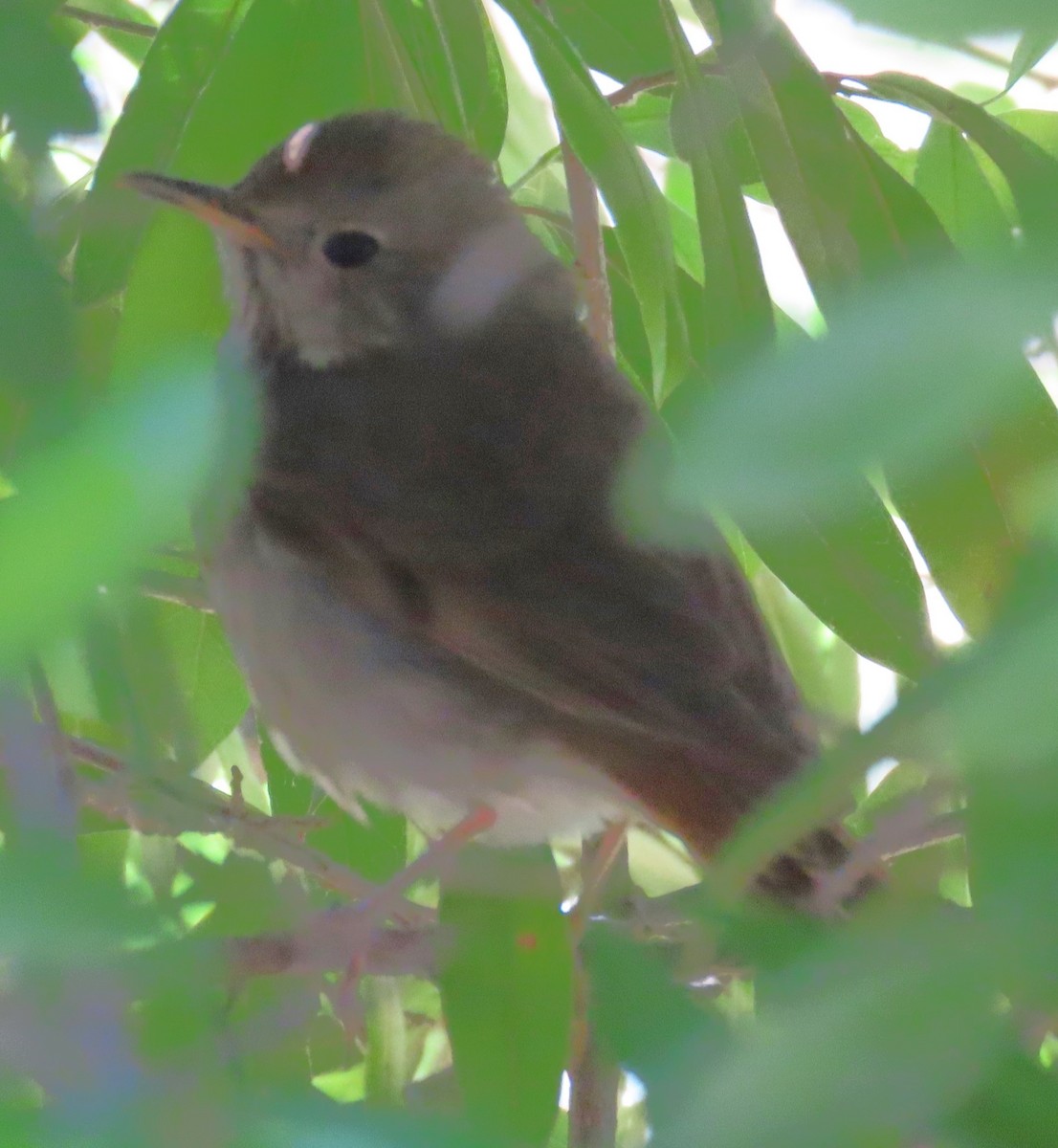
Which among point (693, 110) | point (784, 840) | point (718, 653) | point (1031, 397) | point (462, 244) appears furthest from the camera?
point (462, 244)

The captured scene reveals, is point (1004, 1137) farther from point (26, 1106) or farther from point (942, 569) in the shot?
point (942, 569)

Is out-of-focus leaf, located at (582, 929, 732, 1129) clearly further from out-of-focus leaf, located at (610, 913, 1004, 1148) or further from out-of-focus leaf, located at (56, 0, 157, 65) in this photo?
out-of-focus leaf, located at (56, 0, 157, 65)

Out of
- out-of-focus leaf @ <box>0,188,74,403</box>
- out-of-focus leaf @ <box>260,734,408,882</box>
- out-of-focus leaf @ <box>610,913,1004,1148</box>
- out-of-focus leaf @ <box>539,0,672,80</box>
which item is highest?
out-of-focus leaf @ <box>0,188,74,403</box>

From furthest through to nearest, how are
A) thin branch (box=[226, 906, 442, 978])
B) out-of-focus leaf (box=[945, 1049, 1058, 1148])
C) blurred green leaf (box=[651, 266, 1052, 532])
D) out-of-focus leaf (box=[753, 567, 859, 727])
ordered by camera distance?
out-of-focus leaf (box=[753, 567, 859, 727]) → thin branch (box=[226, 906, 442, 978]) → out-of-focus leaf (box=[945, 1049, 1058, 1148]) → blurred green leaf (box=[651, 266, 1052, 532])

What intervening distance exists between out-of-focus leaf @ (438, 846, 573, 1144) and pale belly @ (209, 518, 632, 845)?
160 mm

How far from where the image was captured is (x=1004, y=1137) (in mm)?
667

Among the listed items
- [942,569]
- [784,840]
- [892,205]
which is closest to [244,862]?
[784,840]

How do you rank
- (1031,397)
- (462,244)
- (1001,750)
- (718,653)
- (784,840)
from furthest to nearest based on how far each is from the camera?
1. (462,244)
2. (718,653)
3. (1031,397)
4. (784,840)
5. (1001,750)

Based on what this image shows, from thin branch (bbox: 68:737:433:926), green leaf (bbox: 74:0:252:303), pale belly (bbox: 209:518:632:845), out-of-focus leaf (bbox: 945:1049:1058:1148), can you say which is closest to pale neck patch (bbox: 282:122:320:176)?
green leaf (bbox: 74:0:252:303)

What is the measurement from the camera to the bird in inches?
66.6

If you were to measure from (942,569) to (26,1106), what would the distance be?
3.68 feet

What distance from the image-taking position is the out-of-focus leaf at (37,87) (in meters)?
0.81

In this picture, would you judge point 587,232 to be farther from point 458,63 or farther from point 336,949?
point 336,949

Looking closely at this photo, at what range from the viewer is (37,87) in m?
0.82
